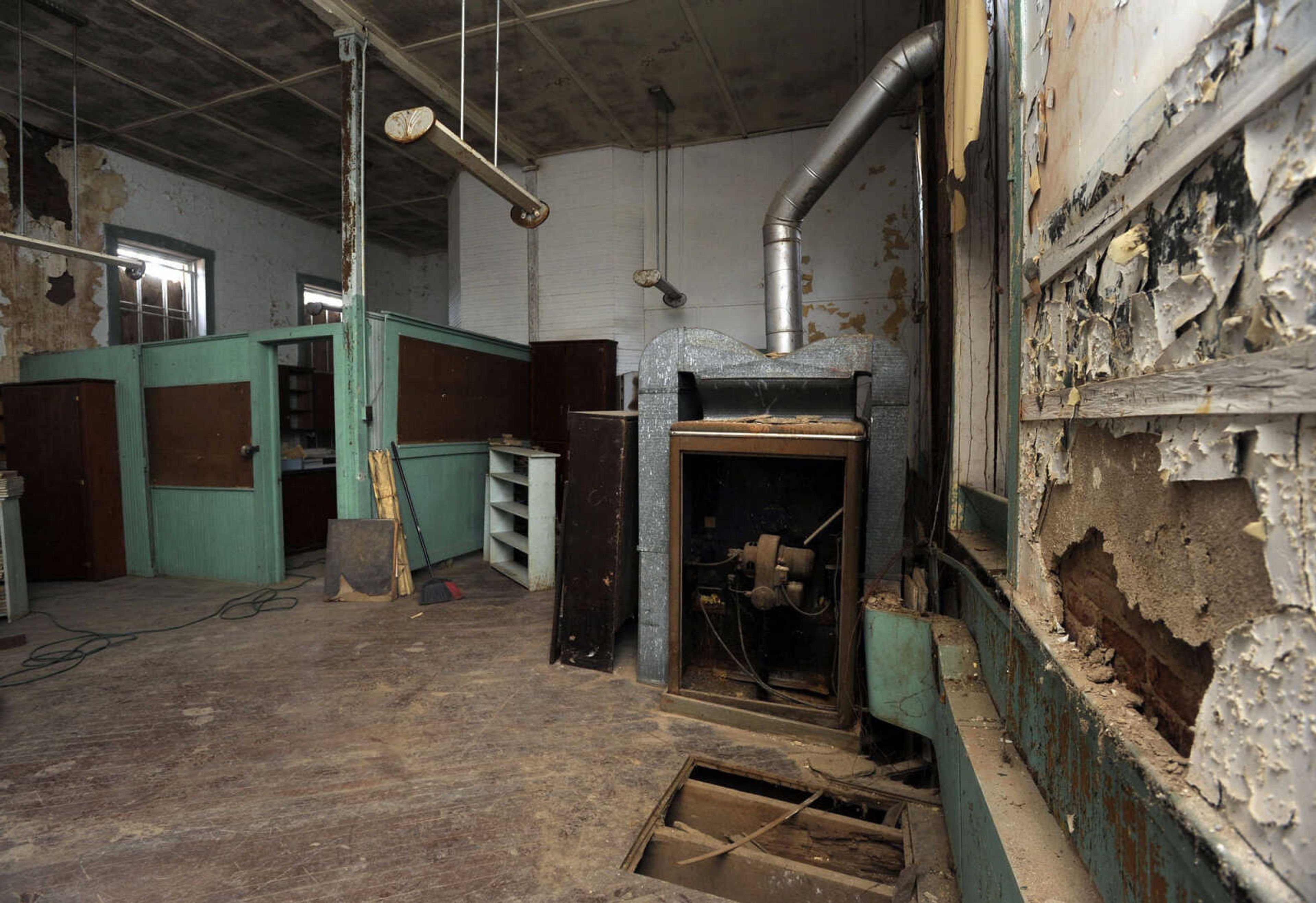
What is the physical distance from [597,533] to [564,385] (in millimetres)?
3977

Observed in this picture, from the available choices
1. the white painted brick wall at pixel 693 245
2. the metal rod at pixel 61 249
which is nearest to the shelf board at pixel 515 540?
the white painted brick wall at pixel 693 245

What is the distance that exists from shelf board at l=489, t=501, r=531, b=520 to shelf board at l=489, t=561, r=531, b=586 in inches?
18.1

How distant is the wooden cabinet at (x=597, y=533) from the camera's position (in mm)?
3281

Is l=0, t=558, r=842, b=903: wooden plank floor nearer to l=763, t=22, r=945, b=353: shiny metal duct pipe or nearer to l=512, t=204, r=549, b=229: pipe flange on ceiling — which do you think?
l=763, t=22, r=945, b=353: shiny metal duct pipe

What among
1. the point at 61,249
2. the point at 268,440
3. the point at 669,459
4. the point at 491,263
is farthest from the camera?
the point at 491,263

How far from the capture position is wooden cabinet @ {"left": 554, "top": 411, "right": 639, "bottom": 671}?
3281mm

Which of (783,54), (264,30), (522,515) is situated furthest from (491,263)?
(783,54)

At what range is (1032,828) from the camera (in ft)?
3.95

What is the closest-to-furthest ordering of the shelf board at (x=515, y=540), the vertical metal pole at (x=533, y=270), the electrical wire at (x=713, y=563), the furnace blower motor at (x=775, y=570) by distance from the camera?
1. the furnace blower motor at (x=775, y=570)
2. the electrical wire at (x=713, y=563)
3. the shelf board at (x=515, y=540)
4. the vertical metal pole at (x=533, y=270)

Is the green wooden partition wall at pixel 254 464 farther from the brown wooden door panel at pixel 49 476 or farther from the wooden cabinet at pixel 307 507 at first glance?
the wooden cabinet at pixel 307 507

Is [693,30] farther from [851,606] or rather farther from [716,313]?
[851,606]

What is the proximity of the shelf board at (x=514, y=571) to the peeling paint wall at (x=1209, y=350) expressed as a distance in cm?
447

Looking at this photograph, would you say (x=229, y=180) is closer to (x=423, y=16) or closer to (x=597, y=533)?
(x=423, y=16)

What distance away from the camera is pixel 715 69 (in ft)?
18.1
